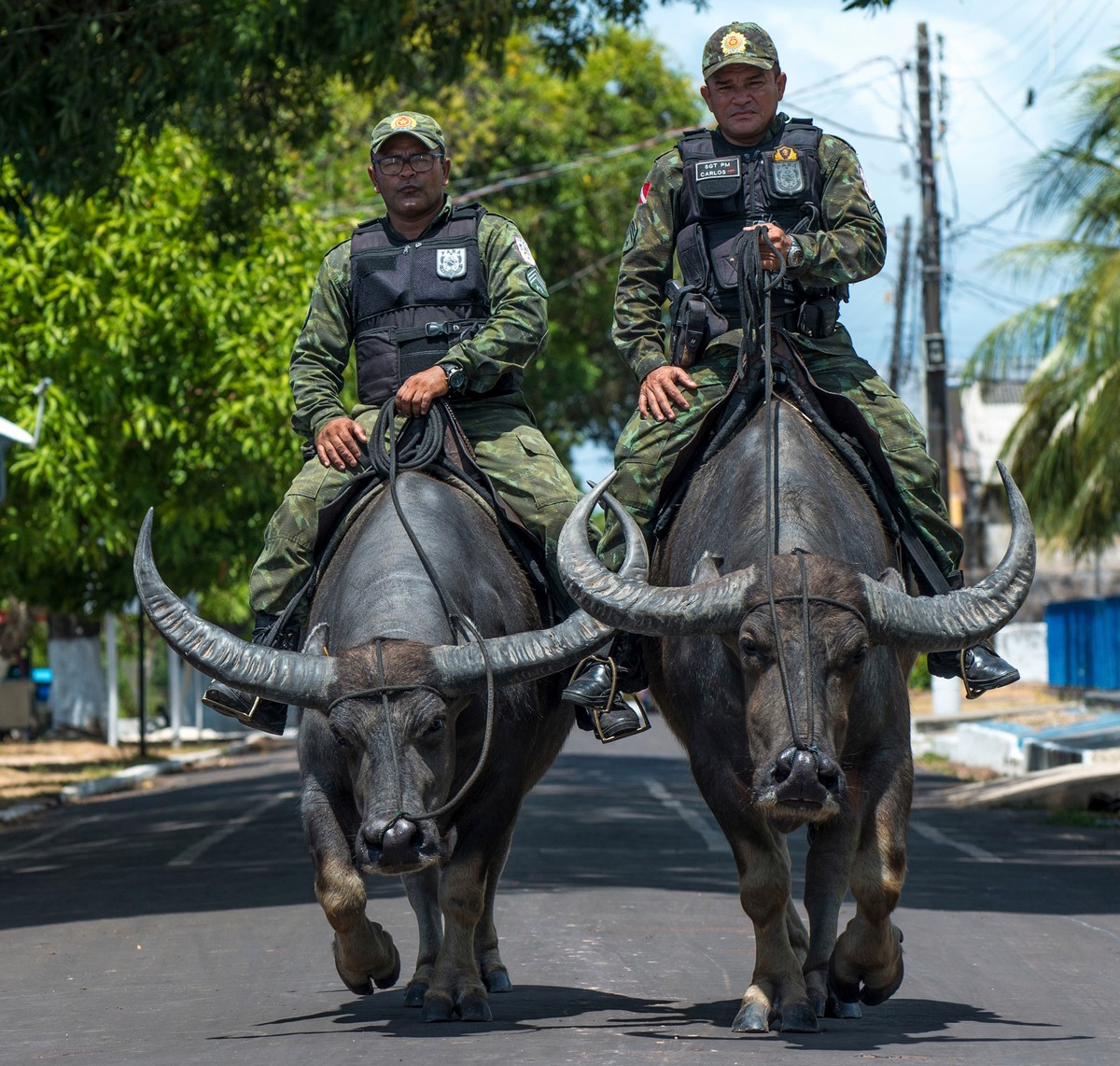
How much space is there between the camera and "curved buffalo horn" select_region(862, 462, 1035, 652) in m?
6.93

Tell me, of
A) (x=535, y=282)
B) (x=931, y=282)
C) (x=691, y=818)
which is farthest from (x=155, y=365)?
(x=535, y=282)

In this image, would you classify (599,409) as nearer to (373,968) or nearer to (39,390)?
(39,390)

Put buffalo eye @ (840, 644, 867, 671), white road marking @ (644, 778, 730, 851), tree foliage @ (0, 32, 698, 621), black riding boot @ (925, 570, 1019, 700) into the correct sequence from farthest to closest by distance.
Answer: tree foliage @ (0, 32, 698, 621)
white road marking @ (644, 778, 730, 851)
black riding boot @ (925, 570, 1019, 700)
buffalo eye @ (840, 644, 867, 671)

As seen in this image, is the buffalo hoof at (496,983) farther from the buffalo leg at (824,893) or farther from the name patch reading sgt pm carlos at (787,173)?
the name patch reading sgt pm carlos at (787,173)

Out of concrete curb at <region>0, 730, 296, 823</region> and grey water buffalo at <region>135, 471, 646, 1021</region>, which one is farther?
concrete curb at <region>0, 730, 296, 823</region>

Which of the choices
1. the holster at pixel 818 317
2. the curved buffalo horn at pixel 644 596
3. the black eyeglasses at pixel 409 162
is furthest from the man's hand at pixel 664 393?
the black eyeglasses at pixel 409 162

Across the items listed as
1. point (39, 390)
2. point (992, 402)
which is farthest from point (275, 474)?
point (992, 402)

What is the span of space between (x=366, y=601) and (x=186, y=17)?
8.78 meters

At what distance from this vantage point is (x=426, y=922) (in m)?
8.04

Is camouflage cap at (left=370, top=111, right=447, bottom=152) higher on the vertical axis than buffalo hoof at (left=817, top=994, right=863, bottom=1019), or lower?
higher

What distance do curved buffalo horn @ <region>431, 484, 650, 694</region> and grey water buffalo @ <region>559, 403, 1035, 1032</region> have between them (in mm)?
207

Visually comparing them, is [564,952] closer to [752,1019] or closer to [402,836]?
[752,1019]

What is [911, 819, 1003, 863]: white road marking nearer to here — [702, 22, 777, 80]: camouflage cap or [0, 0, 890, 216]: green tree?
[0, 0, 890, 216]: green tree

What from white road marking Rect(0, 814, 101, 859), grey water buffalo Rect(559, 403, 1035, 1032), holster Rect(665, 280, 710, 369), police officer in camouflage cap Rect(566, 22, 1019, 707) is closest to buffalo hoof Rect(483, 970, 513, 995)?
police officer in camouflage cap Rect(566, 22, 1019, 707)
